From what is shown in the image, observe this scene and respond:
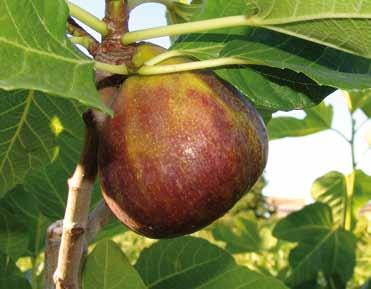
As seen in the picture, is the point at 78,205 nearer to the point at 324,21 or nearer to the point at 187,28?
the point at 187,28

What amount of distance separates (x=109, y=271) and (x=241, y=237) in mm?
1873

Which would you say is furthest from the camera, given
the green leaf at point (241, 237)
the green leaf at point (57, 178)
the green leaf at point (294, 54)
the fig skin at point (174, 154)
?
the green leaf at point (241, 237)

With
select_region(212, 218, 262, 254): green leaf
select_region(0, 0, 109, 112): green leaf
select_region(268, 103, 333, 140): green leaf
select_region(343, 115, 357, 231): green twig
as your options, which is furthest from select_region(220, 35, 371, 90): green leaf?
select_region(212, 218, 262, 254): green leaf

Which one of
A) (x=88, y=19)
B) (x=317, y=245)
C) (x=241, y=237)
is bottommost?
(x=241, y=237)

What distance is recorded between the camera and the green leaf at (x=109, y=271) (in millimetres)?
1205

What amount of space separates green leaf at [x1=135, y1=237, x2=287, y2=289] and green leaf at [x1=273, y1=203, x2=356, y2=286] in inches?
38.7

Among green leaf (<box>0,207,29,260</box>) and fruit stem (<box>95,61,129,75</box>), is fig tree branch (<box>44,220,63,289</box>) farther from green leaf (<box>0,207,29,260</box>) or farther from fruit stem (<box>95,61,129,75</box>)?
green leaf (<box>0,207,29,260</box>)

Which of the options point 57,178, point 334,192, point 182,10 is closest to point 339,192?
point 334,192

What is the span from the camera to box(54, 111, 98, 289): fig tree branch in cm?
97

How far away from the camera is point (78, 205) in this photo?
0.98 m

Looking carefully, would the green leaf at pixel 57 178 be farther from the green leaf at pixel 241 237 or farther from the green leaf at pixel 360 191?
the green leaf at pixel 241 237

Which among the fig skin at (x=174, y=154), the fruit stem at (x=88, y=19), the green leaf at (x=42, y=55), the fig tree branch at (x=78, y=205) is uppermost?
the green leaf at (x=42, y=55)

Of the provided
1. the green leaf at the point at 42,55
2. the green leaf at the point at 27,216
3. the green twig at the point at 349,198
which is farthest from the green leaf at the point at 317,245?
the green leaf at the point at 42,55

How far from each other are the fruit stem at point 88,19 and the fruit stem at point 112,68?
5 centimetres
